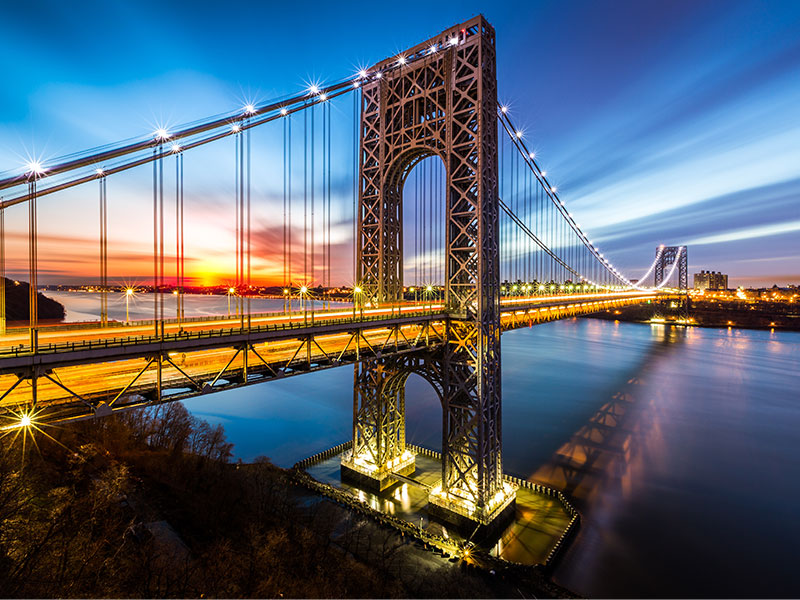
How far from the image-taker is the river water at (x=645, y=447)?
18.1 m

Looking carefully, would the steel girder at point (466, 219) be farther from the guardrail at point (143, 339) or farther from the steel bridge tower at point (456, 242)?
the guardrail at point (143, 339)

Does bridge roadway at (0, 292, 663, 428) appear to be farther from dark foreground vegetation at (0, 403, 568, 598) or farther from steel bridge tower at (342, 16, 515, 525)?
dark foreground vegetation at (0, 403, 568, 598)

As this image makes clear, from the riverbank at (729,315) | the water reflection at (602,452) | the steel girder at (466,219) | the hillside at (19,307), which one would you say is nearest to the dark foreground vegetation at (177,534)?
the steel girder at (466,219)

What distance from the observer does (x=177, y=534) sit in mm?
16875

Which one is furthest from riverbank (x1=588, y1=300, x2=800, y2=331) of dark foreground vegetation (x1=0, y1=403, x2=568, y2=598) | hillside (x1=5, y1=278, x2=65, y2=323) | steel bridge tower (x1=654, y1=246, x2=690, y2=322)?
hillside (x1=5, y1=278, x2=65, y2=323)

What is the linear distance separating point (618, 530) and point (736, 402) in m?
37.4

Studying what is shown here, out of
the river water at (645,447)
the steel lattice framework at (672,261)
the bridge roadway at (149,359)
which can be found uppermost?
the steel lattice framework at (672,261)

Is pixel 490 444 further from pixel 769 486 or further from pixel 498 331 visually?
pixel 769 486

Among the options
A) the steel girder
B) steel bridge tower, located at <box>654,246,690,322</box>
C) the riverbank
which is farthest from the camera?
steel bridge tower, located at <box>654,246,690,322</box>

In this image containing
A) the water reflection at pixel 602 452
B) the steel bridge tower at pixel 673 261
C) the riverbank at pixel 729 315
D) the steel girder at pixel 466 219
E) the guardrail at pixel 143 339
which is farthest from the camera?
the steel bridge tower at pixel 673 261

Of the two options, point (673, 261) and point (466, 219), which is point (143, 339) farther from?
point (673, 261)

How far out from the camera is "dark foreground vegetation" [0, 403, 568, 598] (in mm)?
9438

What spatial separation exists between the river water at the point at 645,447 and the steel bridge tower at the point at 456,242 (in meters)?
6.50

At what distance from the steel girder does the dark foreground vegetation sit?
17.2 feet
